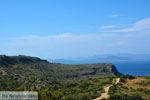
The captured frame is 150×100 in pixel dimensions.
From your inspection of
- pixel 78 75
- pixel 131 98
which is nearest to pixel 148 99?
pixel 131 98

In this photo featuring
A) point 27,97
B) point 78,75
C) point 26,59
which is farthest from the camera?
point 26,59

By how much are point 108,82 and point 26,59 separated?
121 meters

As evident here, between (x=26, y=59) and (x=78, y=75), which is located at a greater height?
(x=26, y=59)

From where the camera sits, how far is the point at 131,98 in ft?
101

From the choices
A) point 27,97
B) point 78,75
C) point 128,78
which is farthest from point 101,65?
point 27,97

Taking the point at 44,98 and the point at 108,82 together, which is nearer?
the point at 44,98

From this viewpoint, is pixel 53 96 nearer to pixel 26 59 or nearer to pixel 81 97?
pixel 81 97

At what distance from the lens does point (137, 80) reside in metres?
48.7

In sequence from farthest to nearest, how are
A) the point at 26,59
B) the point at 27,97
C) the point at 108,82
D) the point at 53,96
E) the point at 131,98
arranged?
1. the point at 26,59
2. the point at 108,82
3. the point at 53,96
4. the point at 131,98
5. the point at 27,97

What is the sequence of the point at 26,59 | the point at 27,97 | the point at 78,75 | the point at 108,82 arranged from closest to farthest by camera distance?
the point at 27,97 → the point at 108,82 → the point at 78,75 → the point at 26,59

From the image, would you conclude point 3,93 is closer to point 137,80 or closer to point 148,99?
point 148,99

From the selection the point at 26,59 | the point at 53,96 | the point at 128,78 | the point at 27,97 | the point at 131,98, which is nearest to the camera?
the point at 27,97

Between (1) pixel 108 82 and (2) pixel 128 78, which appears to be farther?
(2) pixel 128 78

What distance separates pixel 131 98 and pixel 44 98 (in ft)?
39.7
